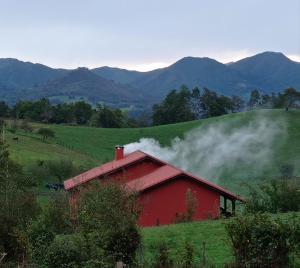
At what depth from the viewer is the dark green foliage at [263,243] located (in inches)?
568

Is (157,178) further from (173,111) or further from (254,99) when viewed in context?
(254,99)

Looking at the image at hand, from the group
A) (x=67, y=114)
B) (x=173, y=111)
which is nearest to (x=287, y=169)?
(x=173, y=111)

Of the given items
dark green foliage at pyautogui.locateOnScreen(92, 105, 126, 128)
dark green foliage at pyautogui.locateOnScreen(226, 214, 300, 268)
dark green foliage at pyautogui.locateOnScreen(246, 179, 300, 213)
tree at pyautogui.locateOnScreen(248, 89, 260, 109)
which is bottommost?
dark green foliage at pyautogui.locateOnScreen(226, 214, 300, 268)

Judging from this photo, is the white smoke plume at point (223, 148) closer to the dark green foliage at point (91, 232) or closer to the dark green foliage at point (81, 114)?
the dark green foliage at point (81, 114)

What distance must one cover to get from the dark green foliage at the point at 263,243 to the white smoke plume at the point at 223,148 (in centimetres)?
5061

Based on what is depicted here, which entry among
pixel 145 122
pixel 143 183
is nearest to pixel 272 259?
pixel 143 183

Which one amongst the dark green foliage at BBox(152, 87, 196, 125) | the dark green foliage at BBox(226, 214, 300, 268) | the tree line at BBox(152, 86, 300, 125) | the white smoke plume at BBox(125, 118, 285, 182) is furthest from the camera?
the tree line at BBox(152, 86, 300, 125)

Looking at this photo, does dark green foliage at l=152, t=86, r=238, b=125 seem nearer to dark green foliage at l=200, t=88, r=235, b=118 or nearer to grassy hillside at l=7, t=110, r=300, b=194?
dark green foliage at l=200, t=88, r=235, b=118

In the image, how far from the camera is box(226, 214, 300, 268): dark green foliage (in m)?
14.4

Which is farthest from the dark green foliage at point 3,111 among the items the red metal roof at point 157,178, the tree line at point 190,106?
the red metal roof at point 157,178

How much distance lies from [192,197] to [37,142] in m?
56.7

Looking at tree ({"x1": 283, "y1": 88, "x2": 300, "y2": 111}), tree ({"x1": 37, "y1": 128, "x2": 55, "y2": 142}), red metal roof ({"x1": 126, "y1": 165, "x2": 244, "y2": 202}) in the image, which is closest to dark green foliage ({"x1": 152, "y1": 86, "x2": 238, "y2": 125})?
tree ({"x1": 283, "y1": 88, "x2": 300, "y2": 111})

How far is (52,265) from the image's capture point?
591 inches

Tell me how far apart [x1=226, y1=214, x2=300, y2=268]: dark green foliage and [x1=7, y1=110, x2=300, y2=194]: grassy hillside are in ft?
152
